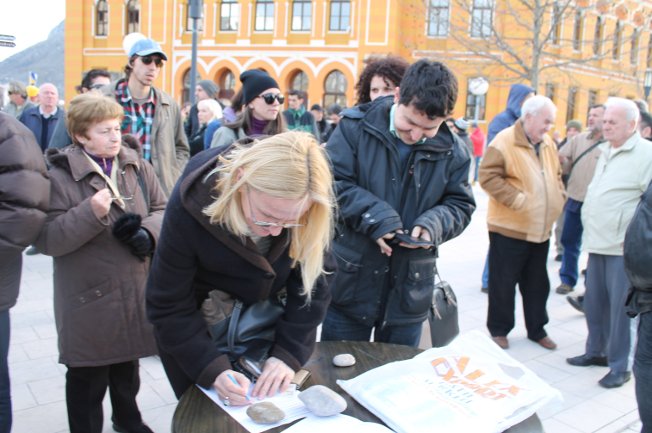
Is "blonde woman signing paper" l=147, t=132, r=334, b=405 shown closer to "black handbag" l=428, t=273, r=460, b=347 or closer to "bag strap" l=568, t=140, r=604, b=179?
"black handbag" l=428, t=273, r=460, b=347

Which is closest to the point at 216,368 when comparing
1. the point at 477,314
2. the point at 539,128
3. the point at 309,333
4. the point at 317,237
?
the point at 309,333

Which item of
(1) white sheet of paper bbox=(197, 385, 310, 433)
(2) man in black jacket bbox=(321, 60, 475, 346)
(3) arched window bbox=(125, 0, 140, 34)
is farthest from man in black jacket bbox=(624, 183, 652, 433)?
(3) arched window bbox=(125, 0, 140, 34)

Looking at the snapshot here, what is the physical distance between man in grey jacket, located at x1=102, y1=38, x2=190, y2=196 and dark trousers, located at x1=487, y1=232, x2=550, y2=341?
105 inches

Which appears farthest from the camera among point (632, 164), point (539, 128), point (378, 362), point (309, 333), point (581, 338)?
point (581, 338)

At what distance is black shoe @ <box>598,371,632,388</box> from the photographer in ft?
13.4

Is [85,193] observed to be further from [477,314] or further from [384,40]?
[384,40]

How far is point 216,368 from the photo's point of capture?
181 centimetres

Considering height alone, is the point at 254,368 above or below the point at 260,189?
below

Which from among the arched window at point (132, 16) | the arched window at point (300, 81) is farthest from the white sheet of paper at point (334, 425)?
the arched window at point (132, 16)

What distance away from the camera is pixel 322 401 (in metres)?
1.73

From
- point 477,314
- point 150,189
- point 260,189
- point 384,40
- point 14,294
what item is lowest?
point 477,314

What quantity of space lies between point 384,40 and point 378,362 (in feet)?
89.8

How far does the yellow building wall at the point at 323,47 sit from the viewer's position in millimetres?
26219

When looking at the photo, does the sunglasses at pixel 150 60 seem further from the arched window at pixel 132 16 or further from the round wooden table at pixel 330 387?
the arched window at pixel 132 16
